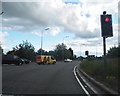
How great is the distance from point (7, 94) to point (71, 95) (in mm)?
2734

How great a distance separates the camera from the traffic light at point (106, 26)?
1848 centimetres

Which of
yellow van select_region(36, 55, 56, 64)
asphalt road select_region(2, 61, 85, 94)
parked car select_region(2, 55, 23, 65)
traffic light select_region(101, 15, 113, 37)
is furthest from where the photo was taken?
yellow van select_region(36, 55, 56, 64)

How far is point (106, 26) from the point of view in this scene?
18703 millimetres

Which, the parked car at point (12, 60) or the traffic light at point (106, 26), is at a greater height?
the traffic light at point (106, 26)

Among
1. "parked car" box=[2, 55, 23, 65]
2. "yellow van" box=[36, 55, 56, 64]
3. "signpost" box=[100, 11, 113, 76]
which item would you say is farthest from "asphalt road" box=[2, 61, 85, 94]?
"yellow van" box=[36, 55, 56, 64]

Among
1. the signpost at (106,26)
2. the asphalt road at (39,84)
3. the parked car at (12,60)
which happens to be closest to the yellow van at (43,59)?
the parked car at (12,60)

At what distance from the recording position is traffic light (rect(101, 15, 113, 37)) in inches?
728

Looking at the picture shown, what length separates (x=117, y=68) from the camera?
19391mm

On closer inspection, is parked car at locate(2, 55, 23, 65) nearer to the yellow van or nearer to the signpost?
the yellow van

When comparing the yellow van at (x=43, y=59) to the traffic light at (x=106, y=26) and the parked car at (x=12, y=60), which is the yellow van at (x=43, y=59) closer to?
the parked car at (x=12, y=60)

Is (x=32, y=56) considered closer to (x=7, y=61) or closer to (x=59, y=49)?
(x=7, y=61)

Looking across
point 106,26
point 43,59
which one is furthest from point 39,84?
point 43,59

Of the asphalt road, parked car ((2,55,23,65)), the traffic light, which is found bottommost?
the asphalt road

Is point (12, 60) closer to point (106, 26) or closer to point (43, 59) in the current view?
point (43, 59)
